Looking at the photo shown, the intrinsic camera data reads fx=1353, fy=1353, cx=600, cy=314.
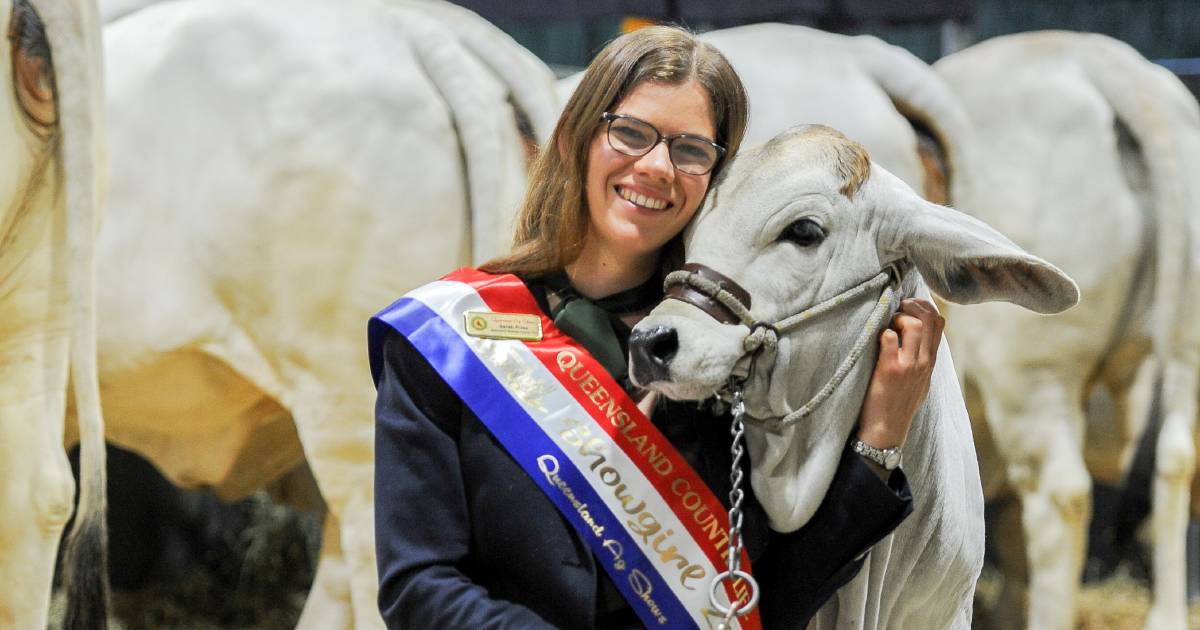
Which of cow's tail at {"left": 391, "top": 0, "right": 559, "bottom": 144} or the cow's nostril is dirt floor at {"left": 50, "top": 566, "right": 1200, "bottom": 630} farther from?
the cow's nostril

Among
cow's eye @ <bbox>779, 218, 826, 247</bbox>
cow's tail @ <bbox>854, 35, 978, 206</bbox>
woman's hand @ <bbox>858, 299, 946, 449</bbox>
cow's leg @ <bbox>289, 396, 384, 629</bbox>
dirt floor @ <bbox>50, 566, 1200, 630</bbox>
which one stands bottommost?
dirt floor @ <bbox>50, 566, 1200, 630</bbox>

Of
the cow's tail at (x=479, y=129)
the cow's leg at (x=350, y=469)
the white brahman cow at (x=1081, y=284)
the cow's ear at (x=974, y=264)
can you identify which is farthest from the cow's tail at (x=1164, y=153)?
the cow's ear at (x=974, y=264)

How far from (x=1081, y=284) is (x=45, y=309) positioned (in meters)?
2.60

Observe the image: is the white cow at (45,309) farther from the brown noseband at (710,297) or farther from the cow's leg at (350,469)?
the brown noseband at (710,297)

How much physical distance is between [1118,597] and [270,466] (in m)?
3.01

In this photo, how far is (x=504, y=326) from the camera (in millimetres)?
1397

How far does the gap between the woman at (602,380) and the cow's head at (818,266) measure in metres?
0.03

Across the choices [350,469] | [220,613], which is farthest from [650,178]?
[220,613]

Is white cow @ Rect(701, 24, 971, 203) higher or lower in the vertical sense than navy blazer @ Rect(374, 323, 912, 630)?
lower

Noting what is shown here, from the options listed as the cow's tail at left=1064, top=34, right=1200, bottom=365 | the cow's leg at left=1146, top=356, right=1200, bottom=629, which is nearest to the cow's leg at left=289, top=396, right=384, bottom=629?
the cow's leg at left=1146, top=356, right=1200, bottom=629

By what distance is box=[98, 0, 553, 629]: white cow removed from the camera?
2.87m

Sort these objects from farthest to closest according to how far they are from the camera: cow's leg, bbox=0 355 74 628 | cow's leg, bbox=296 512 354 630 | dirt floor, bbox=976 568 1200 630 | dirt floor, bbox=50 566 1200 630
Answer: dirt floor, bbox=976 568 1200 630 < dirt floor, bbox=50 566 1200 630 < cow's leg, bbox=296 512 354 630 < cow's leg, bbox=0 355 74 628

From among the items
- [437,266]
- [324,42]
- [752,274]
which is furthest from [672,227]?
[324,42]

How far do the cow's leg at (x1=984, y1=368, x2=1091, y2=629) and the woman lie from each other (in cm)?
247
